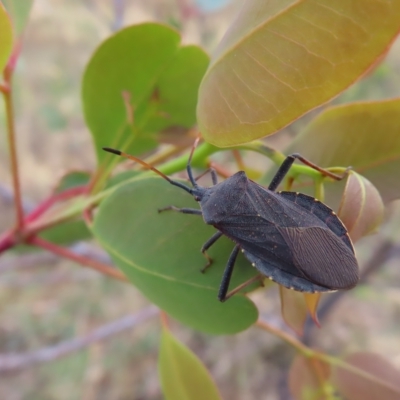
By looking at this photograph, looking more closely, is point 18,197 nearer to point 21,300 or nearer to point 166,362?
point 166,362

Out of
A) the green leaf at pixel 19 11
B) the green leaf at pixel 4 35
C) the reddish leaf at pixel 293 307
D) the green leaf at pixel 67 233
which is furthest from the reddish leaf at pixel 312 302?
the green leaf at pixel 19 11

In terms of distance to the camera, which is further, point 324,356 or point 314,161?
point 324,356

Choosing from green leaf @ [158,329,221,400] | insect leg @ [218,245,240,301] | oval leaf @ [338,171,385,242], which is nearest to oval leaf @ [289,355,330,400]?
green leaf @ [158,329,221,400]

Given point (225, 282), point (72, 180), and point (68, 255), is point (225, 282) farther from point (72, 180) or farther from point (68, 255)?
point (72, 180)

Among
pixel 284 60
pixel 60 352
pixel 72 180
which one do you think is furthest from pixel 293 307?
pixel 60 352

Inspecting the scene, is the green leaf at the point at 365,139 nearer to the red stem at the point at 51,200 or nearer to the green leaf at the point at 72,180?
the red stem at the point at 51,200

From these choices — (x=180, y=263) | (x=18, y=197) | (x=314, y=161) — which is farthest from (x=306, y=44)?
(x=18, y=197)
